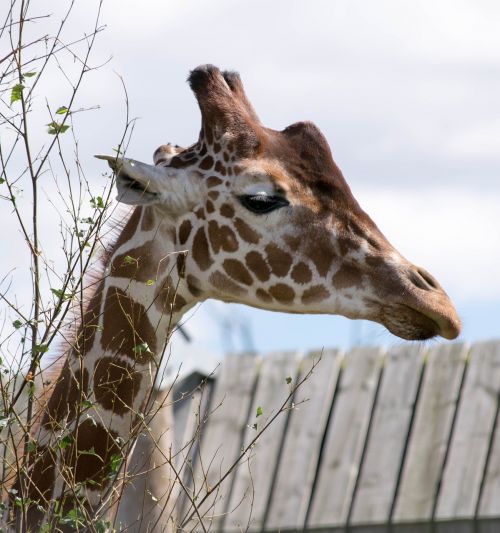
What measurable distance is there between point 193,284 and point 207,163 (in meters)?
0.51

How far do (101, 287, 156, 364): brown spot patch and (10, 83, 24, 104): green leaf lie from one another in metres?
0.89

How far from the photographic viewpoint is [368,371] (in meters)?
9.02

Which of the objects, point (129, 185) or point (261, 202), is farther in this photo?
point (261, 202)

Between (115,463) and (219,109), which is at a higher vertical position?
(219,109)

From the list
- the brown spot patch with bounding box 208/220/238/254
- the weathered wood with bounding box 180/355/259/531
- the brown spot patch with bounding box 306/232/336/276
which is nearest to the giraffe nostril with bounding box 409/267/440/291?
the brown spot patch with bounding box 306/232/336/276

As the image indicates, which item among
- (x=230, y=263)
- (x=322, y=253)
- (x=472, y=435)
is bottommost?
(x=230, y=263)

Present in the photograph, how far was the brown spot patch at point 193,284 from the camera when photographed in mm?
5145

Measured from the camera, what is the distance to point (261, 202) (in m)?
5.17

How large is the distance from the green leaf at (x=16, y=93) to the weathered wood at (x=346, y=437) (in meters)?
4.80

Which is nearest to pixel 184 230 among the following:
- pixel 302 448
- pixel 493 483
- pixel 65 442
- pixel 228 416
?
pixel 65 442

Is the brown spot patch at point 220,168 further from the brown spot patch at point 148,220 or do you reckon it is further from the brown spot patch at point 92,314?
the brown spot patch at point 92,314

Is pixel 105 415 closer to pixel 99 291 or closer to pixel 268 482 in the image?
pixel 99 291

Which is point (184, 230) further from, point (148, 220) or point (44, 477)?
point (44, 477)

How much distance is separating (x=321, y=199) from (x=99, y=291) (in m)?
0.92
